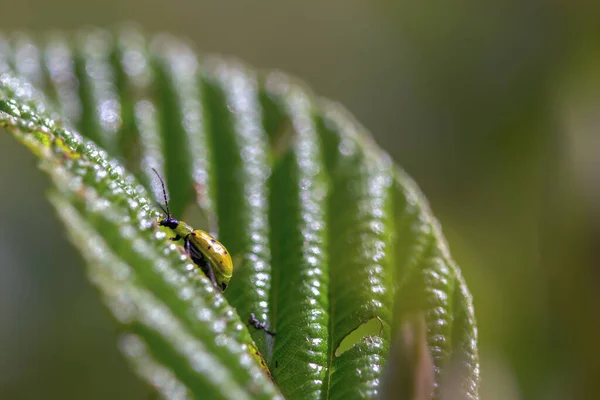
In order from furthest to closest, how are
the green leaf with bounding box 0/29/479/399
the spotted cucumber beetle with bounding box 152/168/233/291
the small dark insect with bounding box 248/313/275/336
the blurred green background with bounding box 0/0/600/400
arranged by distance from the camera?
the blurred green background with bounding box 0/0/600/400 → the spotted cucumber beetle with bounding box 152/168/233/291 → the small dark insect with bounding box 248/313/275/336 → the green leaf with bounding box 0/29/479/399

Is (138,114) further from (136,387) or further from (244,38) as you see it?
(244,38)

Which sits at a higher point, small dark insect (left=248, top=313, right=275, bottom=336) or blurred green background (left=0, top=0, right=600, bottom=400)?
blurred green background (left=0, top=0, right=600, bottom=400)

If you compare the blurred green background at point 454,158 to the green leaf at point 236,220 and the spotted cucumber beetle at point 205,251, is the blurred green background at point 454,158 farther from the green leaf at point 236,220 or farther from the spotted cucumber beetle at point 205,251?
the green leaf at point 236,220

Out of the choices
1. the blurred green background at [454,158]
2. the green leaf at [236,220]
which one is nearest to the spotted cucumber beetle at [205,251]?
the green leaf at [236,220]

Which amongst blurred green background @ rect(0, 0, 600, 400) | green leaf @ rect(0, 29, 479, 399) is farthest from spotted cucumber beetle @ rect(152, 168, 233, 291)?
blurred green background @ rect(0, 0, 600, 400)

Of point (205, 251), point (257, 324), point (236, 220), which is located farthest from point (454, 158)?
point (257, 324)

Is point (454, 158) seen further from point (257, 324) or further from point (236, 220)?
point (257, 324)

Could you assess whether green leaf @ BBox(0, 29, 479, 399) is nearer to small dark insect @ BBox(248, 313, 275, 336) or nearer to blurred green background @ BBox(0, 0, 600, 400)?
small dark insect @ BBox(248, 313, 275, 336)
